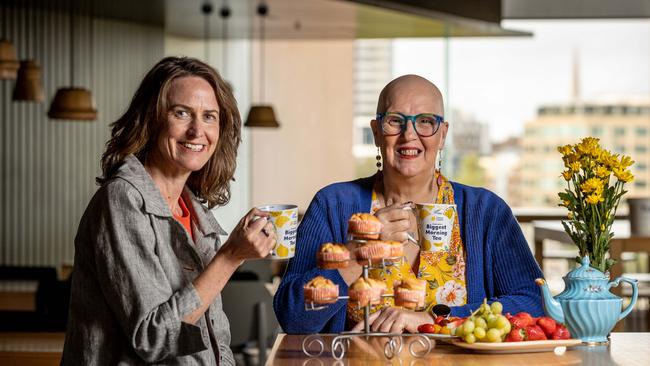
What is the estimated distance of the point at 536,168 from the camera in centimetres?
1074

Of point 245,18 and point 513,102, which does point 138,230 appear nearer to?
point 245,18

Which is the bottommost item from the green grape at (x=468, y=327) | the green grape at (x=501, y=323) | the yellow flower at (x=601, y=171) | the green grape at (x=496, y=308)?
the green grape at (x=468, y=327)

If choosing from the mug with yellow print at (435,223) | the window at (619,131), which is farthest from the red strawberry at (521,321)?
the window at (619,131)

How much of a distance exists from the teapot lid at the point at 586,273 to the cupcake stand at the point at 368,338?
0.38 metres

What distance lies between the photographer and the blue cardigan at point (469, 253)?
8.21 feet

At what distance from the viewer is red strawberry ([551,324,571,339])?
2.19m

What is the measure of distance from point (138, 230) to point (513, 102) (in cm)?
894

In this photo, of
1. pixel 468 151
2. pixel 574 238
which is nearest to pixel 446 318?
pixel 574 238

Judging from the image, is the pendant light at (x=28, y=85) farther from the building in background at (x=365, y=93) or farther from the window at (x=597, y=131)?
the window at (x=597, y=131)

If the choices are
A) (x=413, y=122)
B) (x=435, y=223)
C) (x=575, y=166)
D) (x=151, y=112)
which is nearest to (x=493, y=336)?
(x=435, y=223)

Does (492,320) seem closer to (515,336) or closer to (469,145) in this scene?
(515,336)

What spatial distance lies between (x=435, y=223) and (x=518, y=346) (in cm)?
32

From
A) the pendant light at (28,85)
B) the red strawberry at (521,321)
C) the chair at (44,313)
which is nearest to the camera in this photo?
the red strawberry at (521,321)

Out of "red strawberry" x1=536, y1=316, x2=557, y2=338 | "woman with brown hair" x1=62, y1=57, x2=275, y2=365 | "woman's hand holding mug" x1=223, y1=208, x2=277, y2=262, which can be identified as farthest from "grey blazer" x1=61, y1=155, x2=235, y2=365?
"red strawberry" x1=536, y1=316, x2=557, y2=338
